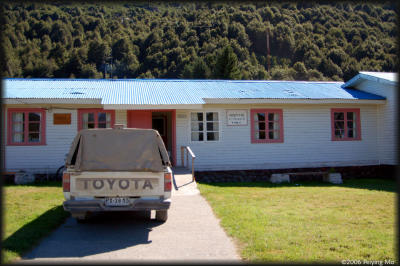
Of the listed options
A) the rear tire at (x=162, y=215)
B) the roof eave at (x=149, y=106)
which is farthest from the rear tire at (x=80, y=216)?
the roof eave at (x=149, y=106)

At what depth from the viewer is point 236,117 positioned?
1386cm

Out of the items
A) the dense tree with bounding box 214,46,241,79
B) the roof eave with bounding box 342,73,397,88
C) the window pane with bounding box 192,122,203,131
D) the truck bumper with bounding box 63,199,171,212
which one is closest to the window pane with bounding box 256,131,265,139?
the window pane with bounding box 192,122,203,131

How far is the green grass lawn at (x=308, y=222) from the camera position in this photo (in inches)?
199

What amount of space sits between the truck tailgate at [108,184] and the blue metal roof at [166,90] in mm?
6596

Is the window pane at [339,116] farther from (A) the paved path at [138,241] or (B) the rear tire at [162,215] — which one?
(B) the rear tire at [162,215]

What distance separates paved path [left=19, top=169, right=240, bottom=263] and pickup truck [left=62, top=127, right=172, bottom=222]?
1.59 ft

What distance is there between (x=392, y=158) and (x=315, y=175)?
3539mm

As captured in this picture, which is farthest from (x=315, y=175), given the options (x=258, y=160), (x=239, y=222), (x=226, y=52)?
(x=226, y=52)

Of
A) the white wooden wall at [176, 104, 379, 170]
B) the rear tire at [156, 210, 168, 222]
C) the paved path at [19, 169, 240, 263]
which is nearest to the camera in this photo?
the paved path at [19, 169, 240, 263]

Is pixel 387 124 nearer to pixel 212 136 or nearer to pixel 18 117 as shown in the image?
pixel 212 136

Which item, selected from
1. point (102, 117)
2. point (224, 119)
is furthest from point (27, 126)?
point (224, 119)

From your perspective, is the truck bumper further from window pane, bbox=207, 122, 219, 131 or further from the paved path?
window pane, bbox=207, 122, 219, 131

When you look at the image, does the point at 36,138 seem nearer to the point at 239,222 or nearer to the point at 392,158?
the point at 239,222

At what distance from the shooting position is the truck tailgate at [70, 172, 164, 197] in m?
6.04
